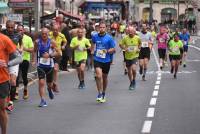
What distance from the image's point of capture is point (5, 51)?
9234 millimetres

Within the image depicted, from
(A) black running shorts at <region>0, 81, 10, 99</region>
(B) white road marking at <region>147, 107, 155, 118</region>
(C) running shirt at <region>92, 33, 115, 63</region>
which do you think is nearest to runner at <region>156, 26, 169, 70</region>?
(C) running shirt at <region>92, 33, 115, 63</region>

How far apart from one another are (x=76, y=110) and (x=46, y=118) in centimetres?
136

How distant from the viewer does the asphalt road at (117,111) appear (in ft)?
36.4

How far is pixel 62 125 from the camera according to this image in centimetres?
1151

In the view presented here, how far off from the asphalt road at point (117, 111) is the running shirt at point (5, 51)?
184cm

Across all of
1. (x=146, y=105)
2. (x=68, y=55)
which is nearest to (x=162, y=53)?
(x=68, y=55)

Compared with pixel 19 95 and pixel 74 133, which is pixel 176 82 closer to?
pixel 19 95

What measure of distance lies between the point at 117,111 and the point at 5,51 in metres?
4.62

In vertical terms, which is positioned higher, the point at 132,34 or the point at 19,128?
the point at 132,34

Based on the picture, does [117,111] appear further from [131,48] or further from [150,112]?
[131,48]

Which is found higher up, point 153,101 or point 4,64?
point 4,64

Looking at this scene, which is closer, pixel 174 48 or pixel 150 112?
pixel 150 112

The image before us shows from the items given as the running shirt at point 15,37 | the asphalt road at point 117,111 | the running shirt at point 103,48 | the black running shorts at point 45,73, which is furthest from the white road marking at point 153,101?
the running shirt at point 15,37

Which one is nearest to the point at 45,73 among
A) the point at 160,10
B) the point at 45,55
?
→ the point at 45,55
